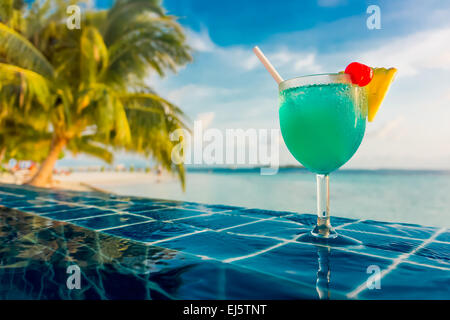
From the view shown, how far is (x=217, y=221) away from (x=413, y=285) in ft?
1.99

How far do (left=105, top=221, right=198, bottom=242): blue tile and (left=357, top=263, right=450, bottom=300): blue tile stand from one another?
494 mm

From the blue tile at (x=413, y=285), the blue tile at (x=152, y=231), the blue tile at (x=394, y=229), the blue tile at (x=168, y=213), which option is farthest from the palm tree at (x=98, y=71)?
the blue tile at (x=413, y=285)

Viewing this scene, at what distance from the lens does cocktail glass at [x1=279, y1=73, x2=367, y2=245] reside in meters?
0.67

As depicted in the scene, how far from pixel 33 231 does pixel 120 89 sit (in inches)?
252

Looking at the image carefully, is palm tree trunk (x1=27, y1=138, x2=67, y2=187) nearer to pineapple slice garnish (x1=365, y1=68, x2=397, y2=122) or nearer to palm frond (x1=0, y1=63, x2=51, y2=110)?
palm frond (x1=0, y1=63, x2=51, y2=110)

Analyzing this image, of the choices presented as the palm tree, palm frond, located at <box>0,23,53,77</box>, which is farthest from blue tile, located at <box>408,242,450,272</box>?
palm frond, located at <box>0,23,53,77</box>

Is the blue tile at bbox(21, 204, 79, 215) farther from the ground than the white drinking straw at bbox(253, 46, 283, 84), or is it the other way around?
the white drinking straw at bbox(253, 46, 283, 84)

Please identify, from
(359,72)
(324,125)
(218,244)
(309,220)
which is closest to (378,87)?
(359,72)

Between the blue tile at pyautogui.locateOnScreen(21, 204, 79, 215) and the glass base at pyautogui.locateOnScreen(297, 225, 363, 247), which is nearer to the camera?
the glass base at pyautogui.locateOnScreen(297, 225, 363, 247)

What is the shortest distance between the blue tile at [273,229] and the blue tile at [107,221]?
1.23ft

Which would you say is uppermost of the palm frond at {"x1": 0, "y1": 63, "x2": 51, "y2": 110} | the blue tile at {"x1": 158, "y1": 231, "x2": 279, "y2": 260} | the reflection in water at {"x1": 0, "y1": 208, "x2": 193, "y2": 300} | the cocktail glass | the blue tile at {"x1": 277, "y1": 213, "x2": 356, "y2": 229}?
the palm frond at {"x1": 0, "y1": 63, "x2": 51, "y2": 110}

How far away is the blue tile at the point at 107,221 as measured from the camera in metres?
0.90

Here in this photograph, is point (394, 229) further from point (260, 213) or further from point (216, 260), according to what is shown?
point (216, 260)
